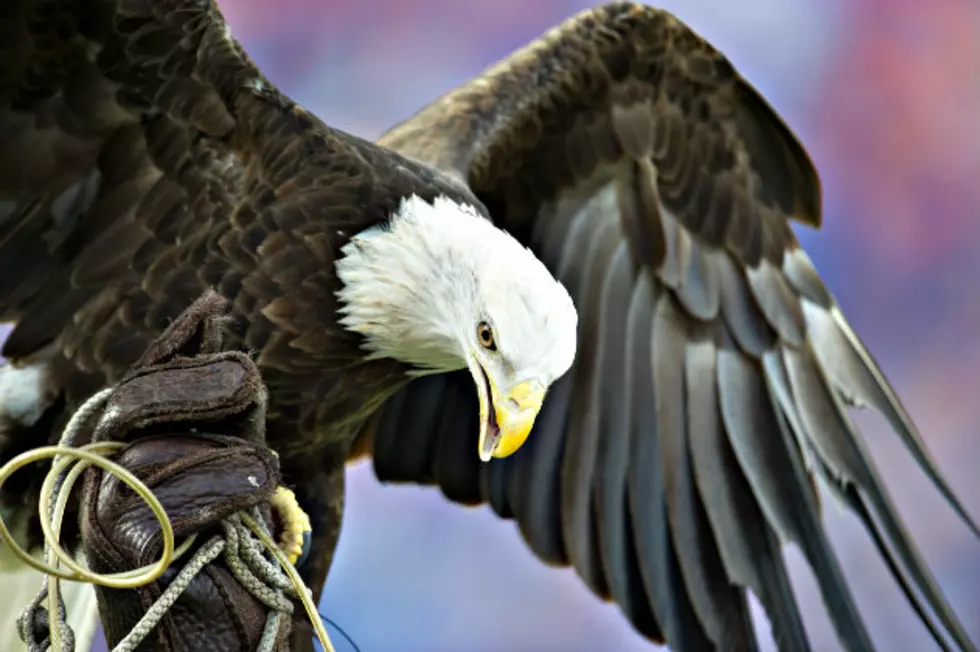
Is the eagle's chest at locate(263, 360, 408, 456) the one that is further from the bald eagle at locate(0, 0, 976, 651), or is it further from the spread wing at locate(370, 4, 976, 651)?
the spread wing at locate(370, 4, 976, 651)

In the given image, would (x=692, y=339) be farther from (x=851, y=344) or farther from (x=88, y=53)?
(x=88, y=53)

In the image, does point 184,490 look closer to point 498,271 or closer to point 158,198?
point 498,271

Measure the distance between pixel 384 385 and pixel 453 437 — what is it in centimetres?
56

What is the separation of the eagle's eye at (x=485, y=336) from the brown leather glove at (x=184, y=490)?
2.12 feet

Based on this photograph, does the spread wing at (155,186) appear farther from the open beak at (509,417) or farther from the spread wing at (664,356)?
the spread wing at (664,356)

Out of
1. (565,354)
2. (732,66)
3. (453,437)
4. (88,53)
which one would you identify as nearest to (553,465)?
(453,437)

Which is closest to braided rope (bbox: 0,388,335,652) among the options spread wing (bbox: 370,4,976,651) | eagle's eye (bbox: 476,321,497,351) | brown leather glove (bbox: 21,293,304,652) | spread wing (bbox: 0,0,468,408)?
brown leather glove (bbox: 21,293,304,652)

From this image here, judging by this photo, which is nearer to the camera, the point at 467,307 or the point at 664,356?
the point at 467,307

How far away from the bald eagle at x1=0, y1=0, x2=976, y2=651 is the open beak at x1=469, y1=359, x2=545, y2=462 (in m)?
0.12

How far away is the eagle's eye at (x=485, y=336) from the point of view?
181cm

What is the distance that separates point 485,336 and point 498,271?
0.29 feet

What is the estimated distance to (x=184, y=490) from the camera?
1.13m

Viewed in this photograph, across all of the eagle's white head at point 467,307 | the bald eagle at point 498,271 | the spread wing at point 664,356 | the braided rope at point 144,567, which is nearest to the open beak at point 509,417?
the eagle's white head at point 467,307

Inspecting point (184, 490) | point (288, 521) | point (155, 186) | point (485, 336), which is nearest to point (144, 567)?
point (184, 490)
